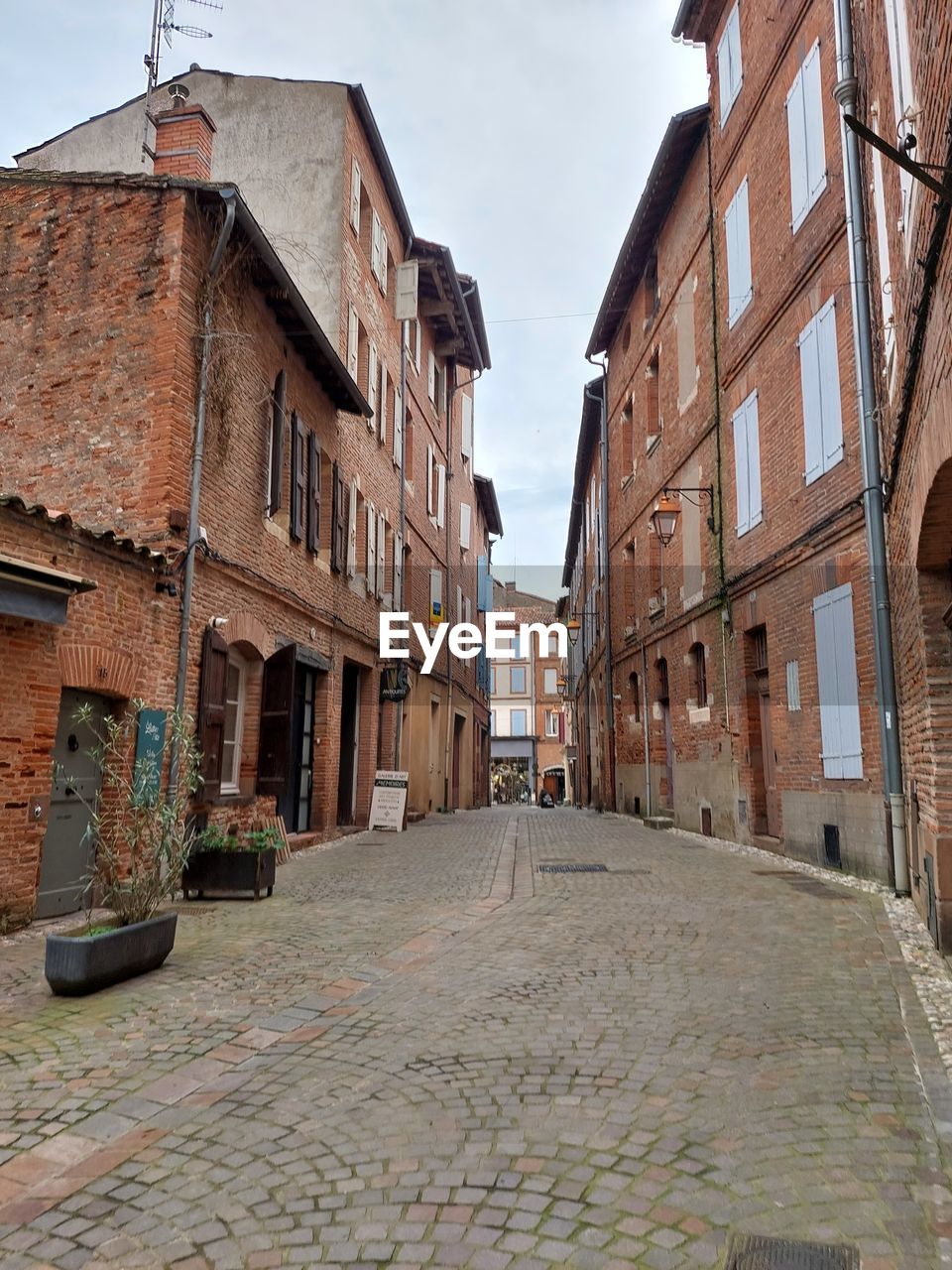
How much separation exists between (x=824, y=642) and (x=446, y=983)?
6315 millimetres

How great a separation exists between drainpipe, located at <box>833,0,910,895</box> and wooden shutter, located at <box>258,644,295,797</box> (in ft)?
20.6

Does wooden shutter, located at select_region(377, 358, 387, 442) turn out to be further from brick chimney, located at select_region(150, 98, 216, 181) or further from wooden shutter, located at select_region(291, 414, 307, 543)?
brick chimney, located at select_region(150, 98, 216, 181)

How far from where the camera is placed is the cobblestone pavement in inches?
101

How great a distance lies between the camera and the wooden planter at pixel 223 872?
7.95 metres

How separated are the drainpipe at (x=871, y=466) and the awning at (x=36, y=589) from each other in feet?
21.7

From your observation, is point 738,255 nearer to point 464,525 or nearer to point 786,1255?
point 786,1255

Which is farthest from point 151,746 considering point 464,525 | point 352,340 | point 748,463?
point 464,525

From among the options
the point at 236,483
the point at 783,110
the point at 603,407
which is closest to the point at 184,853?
the point at 236,483

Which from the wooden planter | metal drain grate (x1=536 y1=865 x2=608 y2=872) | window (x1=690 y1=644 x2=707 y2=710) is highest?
window (x1=690 y1=644 x2=707 y2=710)

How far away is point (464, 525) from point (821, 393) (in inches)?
724

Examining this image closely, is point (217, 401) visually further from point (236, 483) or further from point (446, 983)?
point (446, 983)

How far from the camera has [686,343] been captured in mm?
15547

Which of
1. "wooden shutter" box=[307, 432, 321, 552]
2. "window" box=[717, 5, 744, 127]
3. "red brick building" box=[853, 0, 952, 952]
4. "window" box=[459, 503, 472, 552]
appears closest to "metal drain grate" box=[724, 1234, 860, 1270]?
"red brick building" box=[853, 0, 952, 952]

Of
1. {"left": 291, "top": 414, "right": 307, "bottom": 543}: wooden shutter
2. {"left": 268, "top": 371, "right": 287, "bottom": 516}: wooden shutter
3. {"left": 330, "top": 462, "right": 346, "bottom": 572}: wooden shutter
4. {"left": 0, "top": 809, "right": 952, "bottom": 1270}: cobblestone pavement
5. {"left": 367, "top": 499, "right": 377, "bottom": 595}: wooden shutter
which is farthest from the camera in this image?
{"left": 367, "top": 499, "right": 377, "bottom": 595}: wooden shutter
